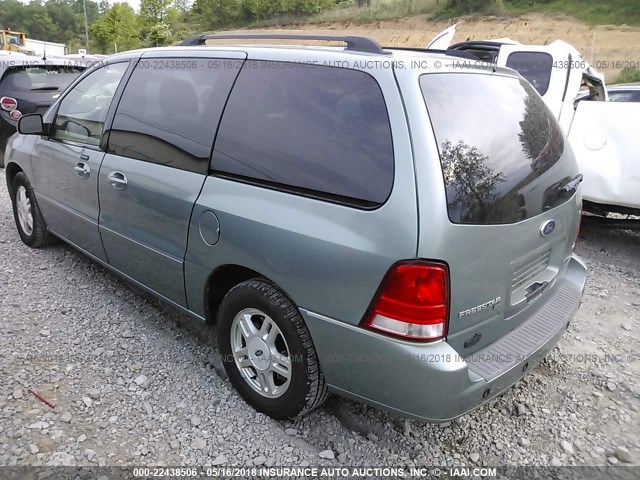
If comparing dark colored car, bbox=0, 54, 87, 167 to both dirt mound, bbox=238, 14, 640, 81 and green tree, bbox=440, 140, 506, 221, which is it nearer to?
green tree, bbox=440, 140, 506, 221

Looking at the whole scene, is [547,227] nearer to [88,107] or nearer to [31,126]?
[88,107]

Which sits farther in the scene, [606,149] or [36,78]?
[36,78]

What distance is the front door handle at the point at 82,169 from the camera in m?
3.38

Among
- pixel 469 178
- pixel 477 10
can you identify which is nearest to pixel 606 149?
pixel 469 178

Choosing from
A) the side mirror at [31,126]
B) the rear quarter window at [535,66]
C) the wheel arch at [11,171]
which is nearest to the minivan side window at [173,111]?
the side mirror at [31,126]

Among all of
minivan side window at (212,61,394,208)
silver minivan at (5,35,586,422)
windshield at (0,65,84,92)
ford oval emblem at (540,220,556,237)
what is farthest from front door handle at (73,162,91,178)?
windshield at (0,65,84,92)

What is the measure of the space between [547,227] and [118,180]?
7.97ft

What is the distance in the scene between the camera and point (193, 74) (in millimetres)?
2830

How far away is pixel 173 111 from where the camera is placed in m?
2.84

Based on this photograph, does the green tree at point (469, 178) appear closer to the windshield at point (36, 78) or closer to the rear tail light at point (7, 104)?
the rear tail light at point (7, 104)

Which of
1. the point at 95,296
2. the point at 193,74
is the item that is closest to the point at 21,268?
the point at 95,296

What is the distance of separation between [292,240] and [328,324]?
38 cm

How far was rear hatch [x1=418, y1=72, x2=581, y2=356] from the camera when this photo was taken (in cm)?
197

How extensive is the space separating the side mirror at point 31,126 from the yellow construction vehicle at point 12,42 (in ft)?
103
